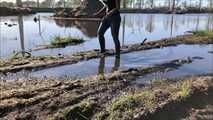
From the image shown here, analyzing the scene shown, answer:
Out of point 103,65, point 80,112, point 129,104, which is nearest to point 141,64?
point 103,65

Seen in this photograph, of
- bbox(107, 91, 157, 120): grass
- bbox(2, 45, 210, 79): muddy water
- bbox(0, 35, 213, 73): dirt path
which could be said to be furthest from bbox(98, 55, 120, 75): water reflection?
bbox(107, 91, 157, 120): grass

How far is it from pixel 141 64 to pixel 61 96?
3222 mm

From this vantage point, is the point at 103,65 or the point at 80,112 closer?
the point at 80,112

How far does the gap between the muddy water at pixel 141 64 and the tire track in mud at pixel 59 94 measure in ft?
1.62

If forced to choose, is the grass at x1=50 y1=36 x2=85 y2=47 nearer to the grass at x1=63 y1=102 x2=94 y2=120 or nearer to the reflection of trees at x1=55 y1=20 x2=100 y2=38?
the reflection of trees at x1=55 y1=20 x2=100 y2=38

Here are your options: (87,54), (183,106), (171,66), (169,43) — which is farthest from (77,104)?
(169,43)

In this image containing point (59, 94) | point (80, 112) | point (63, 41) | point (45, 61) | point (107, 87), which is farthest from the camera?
point (63, 41)

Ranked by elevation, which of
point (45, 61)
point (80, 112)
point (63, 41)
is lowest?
point (80, 112)

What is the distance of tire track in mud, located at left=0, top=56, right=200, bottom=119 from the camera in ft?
15.8

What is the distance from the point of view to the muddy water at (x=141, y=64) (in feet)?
23.4

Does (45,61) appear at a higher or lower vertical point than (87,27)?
lower

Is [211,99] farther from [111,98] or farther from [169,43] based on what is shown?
[169,43]

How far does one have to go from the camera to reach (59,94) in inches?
212

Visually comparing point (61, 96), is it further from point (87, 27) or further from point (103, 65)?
point (87, 27)
